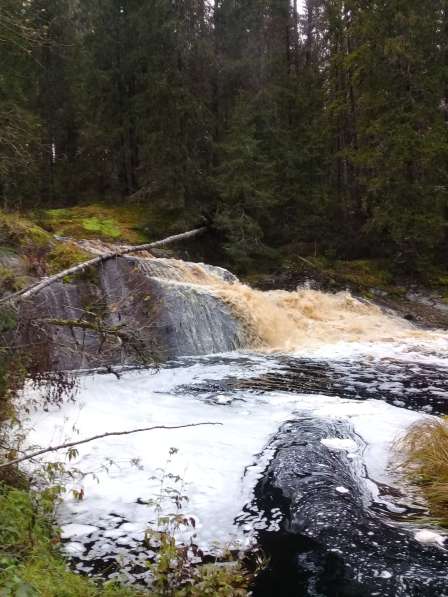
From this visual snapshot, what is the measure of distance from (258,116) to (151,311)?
11.3 meters

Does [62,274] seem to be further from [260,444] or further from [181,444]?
[260,444]

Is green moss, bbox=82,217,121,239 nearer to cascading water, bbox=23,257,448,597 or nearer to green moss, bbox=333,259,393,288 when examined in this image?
cascading water, bbox=23,257,448,597

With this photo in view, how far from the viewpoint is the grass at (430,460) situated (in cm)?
427

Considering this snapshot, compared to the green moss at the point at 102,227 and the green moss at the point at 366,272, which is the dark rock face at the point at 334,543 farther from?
the green moss at the point at 366,272

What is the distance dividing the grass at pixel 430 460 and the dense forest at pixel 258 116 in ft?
38.7

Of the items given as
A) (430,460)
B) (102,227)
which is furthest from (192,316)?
(102,227)

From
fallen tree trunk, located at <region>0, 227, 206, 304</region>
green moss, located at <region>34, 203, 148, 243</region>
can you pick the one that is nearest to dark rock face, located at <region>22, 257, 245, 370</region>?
fallen tree trunk, located at <region>0, 227, 206, 304</region>

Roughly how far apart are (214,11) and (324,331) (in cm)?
1447

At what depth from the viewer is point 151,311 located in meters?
9.66

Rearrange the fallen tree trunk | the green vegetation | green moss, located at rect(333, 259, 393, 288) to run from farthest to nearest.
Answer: green moss, located at rect(333, 259, 393, 288) → the fallen tree trunk → the green vegetation

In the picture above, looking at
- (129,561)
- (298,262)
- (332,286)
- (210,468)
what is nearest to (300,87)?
(298,262)

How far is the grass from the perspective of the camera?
14.0 ft

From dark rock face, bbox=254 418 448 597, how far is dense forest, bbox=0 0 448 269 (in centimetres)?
1234

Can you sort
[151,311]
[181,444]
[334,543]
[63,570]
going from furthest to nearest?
[151,311]
[181,444]
[334,543]
[63,570]
